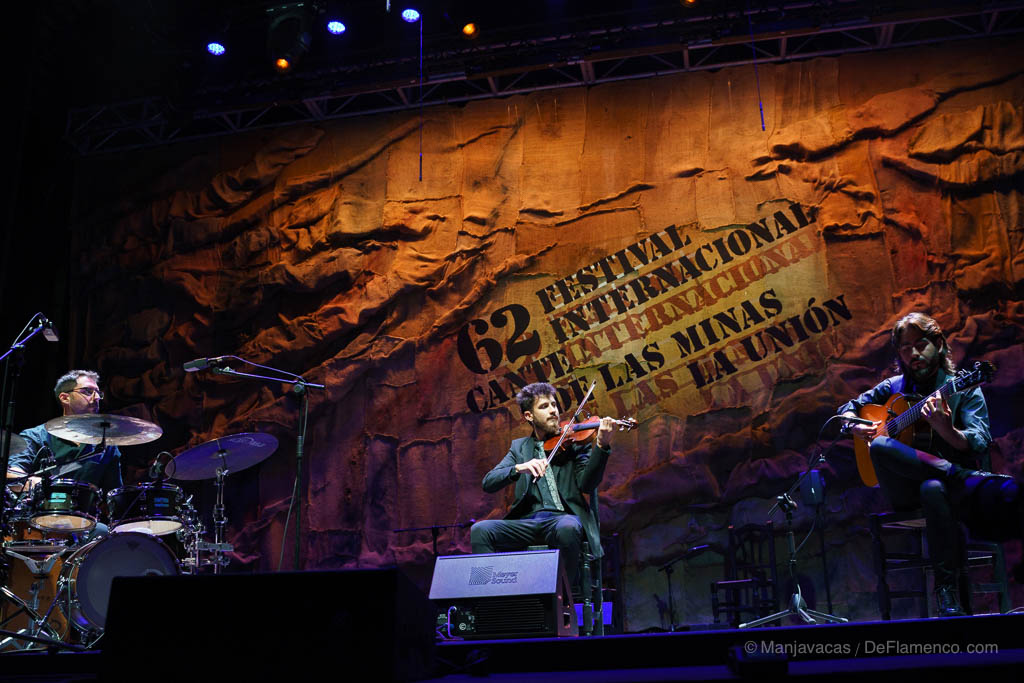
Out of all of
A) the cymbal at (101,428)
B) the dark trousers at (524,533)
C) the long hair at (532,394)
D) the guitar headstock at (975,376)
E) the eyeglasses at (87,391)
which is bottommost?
the dark trousers at (524,533)

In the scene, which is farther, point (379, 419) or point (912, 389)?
point (379, 419)

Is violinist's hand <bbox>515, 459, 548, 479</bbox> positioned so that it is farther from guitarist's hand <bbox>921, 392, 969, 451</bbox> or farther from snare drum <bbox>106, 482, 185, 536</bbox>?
snare drum <bbox>106, 482, 185, 536</bbox>

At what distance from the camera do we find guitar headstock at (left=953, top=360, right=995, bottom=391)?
361 centimetres

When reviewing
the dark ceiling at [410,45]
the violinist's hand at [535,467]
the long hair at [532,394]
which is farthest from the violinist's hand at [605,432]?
the dark ceiling at [410,45]

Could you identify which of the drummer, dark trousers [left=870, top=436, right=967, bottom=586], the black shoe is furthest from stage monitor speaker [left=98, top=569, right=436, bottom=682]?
the drummer

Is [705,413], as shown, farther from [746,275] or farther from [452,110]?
[452,110]

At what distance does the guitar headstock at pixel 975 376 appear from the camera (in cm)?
361

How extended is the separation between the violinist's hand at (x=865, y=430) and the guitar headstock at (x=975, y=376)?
44 cm

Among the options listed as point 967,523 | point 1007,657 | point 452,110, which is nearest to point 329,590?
point 1007,657

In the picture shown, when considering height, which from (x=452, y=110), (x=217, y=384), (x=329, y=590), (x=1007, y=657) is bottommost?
(x=1007, y=657)

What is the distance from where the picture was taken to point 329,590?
1.72 meters

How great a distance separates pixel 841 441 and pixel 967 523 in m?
2.55

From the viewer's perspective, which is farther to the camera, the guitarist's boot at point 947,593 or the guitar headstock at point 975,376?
the guitar headstock at point 975,376

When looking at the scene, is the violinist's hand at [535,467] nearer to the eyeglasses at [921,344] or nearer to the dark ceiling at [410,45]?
the eyeglasses at [921,344]
